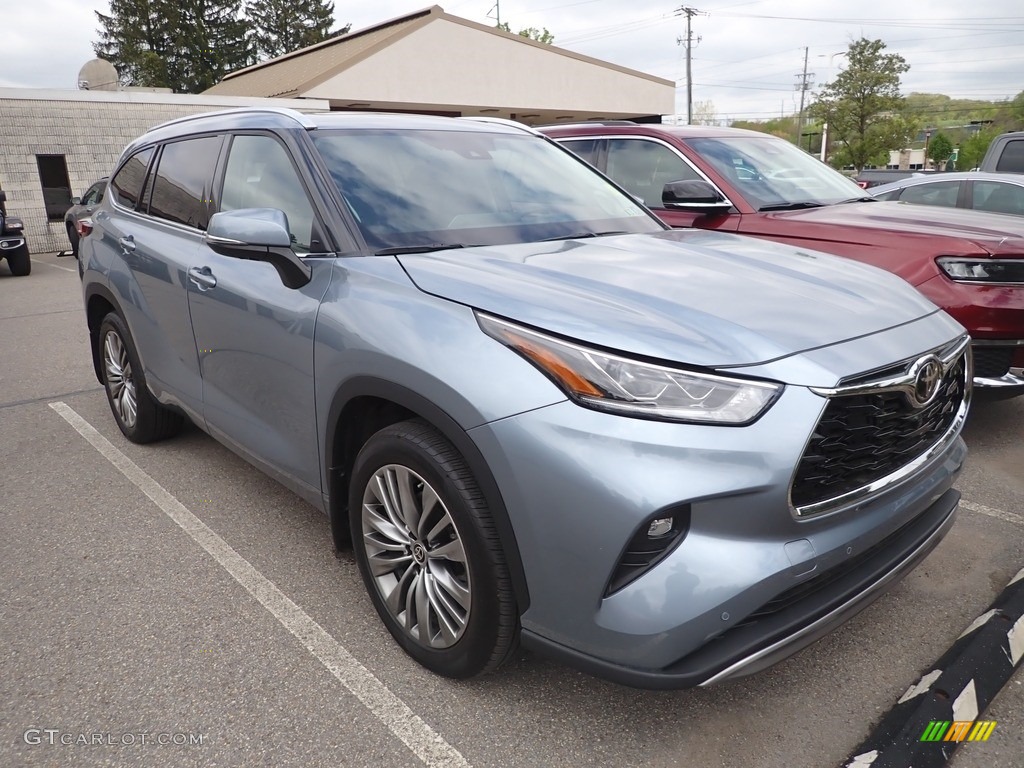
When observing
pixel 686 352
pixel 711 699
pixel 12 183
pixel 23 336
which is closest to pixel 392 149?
pixel 686 352

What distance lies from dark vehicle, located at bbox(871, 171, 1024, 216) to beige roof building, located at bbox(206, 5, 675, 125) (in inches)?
708

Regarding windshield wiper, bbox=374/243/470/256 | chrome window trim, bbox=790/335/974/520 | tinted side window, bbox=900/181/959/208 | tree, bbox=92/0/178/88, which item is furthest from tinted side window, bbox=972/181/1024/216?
tree, bbox=92/0/178/88

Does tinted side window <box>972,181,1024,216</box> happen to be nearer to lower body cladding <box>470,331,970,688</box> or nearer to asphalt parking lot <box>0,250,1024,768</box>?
asphalt parking lot <box>0,250,1024,768</box>

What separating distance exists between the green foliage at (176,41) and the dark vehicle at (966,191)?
5142 centimetres

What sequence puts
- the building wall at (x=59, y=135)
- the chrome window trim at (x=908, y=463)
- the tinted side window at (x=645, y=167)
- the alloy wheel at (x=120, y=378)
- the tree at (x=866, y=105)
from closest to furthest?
the chrome window trim at (x=908, y=463), the alloy wheel at (x=120, y=378), the tinted side window at (x=645, y=167), the building wall at (x=59, y=135), the tree at (x=866, y=105)

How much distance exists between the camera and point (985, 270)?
165 inches

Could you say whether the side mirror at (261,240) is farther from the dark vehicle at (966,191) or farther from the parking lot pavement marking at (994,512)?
the dark vehicle at (966,191)

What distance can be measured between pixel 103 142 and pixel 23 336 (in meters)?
12.8

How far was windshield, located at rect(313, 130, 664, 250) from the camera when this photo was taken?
2826mm

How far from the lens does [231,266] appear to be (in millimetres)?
3176

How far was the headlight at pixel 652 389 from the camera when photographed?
1.91 meters

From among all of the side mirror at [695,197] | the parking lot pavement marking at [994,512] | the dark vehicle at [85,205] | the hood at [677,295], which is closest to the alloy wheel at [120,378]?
the hood at [677,295]

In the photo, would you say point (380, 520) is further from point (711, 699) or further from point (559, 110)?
point (559, 110)

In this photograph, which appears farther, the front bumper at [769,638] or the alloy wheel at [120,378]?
the alloy wheel at [120,378]
